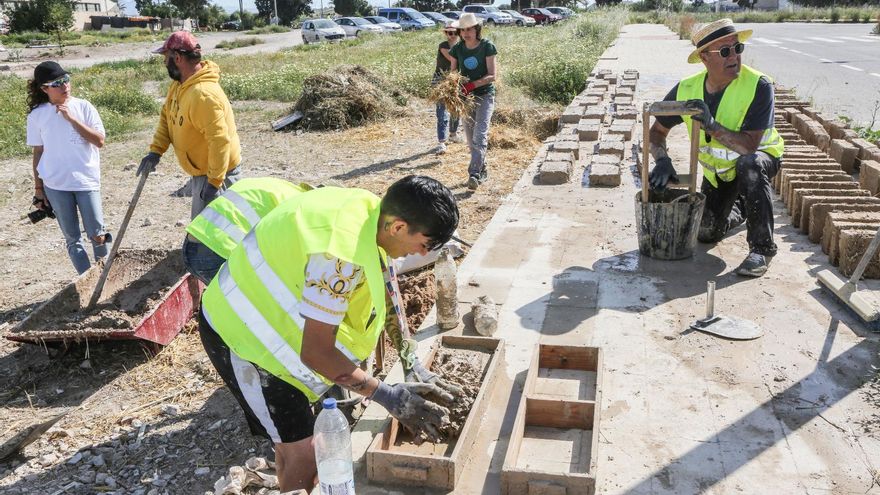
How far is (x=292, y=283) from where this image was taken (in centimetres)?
238

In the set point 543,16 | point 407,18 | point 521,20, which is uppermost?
point 543,16

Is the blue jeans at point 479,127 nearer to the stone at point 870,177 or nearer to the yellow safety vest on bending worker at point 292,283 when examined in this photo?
the stone at point 870,177

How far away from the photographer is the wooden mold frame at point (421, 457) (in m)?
2.86

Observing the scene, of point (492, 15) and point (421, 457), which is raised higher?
point (492, 15)

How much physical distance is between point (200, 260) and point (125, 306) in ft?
6.02

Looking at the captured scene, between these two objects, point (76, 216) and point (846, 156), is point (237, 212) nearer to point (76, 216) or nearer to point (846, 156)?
point (76, 216)

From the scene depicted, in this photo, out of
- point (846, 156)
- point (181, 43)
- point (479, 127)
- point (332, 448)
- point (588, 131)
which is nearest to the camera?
point (332, 448)

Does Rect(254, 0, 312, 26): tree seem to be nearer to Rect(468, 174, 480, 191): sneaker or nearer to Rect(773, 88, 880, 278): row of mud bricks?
Rect(468, 174, 480, 191): sneaker

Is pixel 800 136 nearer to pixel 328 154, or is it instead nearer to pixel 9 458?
pixel 328 154

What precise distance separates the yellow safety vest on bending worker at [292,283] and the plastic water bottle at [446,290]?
1.54 m

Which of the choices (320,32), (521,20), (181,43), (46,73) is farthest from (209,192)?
(521,20)

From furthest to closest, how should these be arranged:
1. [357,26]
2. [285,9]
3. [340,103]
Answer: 1. [285,9]
2. [357,26]
3. [340,103]

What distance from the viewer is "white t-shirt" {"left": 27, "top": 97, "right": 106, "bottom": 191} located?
16.9ft

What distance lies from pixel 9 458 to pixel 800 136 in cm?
794
